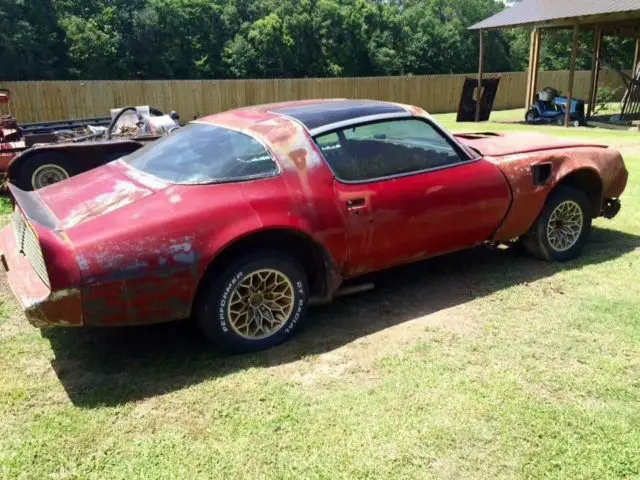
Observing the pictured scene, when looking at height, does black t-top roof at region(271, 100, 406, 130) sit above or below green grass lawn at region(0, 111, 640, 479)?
above

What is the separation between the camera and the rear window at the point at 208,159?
379cm

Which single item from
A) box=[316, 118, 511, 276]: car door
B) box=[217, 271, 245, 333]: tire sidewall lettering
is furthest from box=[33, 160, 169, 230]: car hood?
box=[316, 118, 511, 276]: car door

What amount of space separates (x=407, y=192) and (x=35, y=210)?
2.41 meters

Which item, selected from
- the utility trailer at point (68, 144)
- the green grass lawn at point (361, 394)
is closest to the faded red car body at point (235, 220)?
the green grass lawn at point (361, 394)

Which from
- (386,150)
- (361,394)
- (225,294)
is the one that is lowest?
(361,394)

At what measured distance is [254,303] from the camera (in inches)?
146

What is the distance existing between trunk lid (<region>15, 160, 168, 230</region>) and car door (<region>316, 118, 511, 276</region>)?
4.07ft

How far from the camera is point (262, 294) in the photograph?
372cm

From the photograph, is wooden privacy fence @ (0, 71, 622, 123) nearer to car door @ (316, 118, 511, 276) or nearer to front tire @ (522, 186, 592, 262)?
car door @ (316, 118, 511, 276)

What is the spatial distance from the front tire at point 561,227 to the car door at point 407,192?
1.86 feet

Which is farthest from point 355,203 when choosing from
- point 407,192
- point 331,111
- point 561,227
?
point 561,227

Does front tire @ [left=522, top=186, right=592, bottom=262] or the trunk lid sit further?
front tire @ [left=522, top=186, right=592, bottom=262]

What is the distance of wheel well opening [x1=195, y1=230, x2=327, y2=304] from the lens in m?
3.61

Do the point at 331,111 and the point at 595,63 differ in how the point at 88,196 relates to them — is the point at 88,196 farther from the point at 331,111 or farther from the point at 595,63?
the point at 595,63
